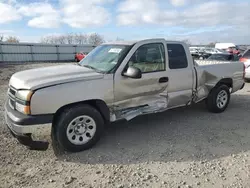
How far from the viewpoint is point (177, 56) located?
15.7 ft

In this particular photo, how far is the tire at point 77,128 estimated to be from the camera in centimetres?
352

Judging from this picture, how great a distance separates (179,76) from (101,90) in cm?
184

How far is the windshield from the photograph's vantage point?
4066 mm

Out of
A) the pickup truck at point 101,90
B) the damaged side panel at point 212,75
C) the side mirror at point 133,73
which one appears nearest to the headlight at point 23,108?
the pickup truck at point 101,90

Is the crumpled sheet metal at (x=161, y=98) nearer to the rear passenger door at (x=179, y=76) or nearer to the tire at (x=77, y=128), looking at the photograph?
the rear passenger door at (x=179, y=76)

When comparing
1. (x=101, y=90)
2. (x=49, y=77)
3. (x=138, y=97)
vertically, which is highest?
(x=49, y=77)

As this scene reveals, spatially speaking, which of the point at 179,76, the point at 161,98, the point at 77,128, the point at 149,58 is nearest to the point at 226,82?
the point at 179,76

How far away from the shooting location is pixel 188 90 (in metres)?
4.98

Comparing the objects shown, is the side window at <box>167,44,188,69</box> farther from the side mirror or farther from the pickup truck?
the side mirror

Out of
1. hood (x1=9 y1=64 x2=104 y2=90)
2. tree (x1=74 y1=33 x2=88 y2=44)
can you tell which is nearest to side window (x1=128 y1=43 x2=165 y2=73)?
hood (x1=9 y1=64 x2=104 y2=90)

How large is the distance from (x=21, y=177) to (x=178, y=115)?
3.82 meters

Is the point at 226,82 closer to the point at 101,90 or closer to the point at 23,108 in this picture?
the point at 101,90

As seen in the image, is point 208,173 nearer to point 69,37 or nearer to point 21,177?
point 21,177

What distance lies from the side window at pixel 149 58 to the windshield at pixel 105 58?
251 mm
